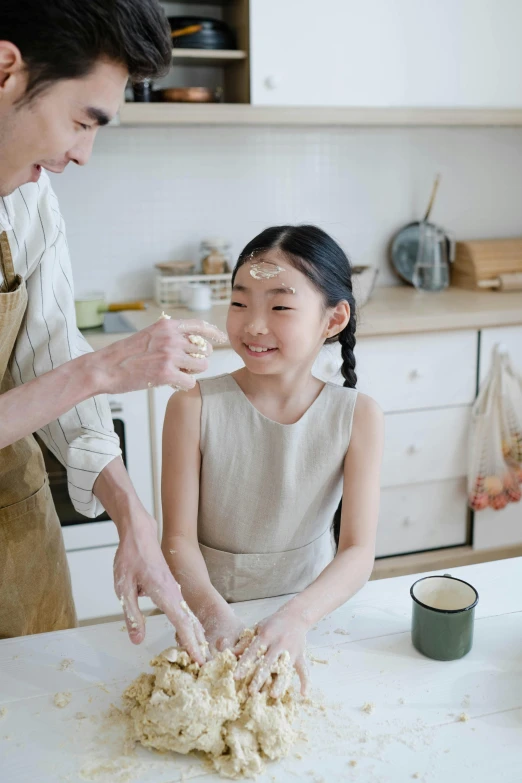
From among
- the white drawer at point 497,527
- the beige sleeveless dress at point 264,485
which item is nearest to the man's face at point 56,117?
the beige sleeveless dress at point 264,485

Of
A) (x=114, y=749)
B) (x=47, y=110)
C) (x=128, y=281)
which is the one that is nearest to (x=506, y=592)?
(x=114, y=749)

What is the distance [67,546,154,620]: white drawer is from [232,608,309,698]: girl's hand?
Answer: 4.93 ft

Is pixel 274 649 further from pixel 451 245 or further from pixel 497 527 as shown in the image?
pixel 451 245

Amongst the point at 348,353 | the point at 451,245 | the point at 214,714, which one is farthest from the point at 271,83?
the point at 214,714

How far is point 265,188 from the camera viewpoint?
3.01m

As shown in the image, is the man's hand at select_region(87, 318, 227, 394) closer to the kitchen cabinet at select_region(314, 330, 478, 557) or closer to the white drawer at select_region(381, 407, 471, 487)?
the kitchen cabinet at select_region(314, 330, 478, 557)

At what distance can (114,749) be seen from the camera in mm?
887

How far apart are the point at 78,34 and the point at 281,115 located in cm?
179

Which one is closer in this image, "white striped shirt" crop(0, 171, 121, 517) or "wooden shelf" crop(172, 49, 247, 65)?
"white striped shirt" crop(0, 171, 121, 517)

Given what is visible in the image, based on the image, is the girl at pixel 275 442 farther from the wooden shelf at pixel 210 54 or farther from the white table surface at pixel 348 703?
the wooden shelf at pixel 210 54

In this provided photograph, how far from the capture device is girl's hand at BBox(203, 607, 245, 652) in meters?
1.03

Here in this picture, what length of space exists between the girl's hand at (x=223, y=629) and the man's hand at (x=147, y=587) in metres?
0.03

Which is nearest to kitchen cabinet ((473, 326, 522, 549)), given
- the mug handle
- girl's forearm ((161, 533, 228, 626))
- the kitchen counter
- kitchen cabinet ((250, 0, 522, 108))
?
the kitchen counter

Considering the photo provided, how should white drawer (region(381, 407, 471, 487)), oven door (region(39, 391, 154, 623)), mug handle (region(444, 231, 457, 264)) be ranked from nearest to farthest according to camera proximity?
oven door (region(39, 391, 154, 623))
white drawer (region(381, 407, 471, 487))
mug handle (region(444, 231, 457, 264))
